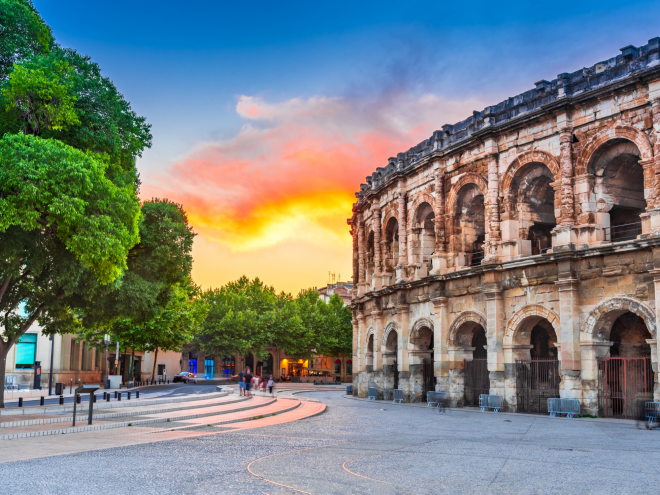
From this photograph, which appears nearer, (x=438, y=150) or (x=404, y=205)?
(x=438, y=150)

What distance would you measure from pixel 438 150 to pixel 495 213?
4.99 metres

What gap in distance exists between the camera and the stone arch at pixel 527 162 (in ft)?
80.6

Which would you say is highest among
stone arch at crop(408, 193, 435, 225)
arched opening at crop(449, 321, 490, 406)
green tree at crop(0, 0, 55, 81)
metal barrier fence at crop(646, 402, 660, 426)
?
Result: green tree at crop(0, 0, 55, 81)

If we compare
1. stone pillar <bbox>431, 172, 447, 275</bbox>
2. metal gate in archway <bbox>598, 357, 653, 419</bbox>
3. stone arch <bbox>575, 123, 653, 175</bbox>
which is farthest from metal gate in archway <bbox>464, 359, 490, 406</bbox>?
stone arch <bbox>575, 123, 653, 175</bbox>

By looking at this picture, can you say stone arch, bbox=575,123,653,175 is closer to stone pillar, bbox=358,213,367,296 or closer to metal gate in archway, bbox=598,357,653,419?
metal gate in archway, bbox=598,357,653,419

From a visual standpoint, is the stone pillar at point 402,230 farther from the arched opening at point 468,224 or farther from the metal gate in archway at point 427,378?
the metal gate in archway at point 427,378

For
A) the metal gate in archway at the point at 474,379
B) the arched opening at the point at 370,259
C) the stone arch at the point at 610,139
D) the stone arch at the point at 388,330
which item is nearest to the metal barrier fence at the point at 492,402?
the metal gate in archway at the point at 474,379

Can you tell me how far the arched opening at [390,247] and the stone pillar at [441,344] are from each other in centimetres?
682

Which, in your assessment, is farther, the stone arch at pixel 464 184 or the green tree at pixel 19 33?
the stone arch at pixel 464 184

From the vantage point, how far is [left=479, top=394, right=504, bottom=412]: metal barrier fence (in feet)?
81.4

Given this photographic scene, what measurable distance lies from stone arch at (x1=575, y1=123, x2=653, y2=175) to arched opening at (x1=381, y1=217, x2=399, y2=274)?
13.0 meters

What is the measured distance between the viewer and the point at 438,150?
30.0m

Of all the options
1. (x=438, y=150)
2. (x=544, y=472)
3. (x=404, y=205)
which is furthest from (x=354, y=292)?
(x=544, y=472)

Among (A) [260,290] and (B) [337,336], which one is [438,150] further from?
(A) [260,290]
